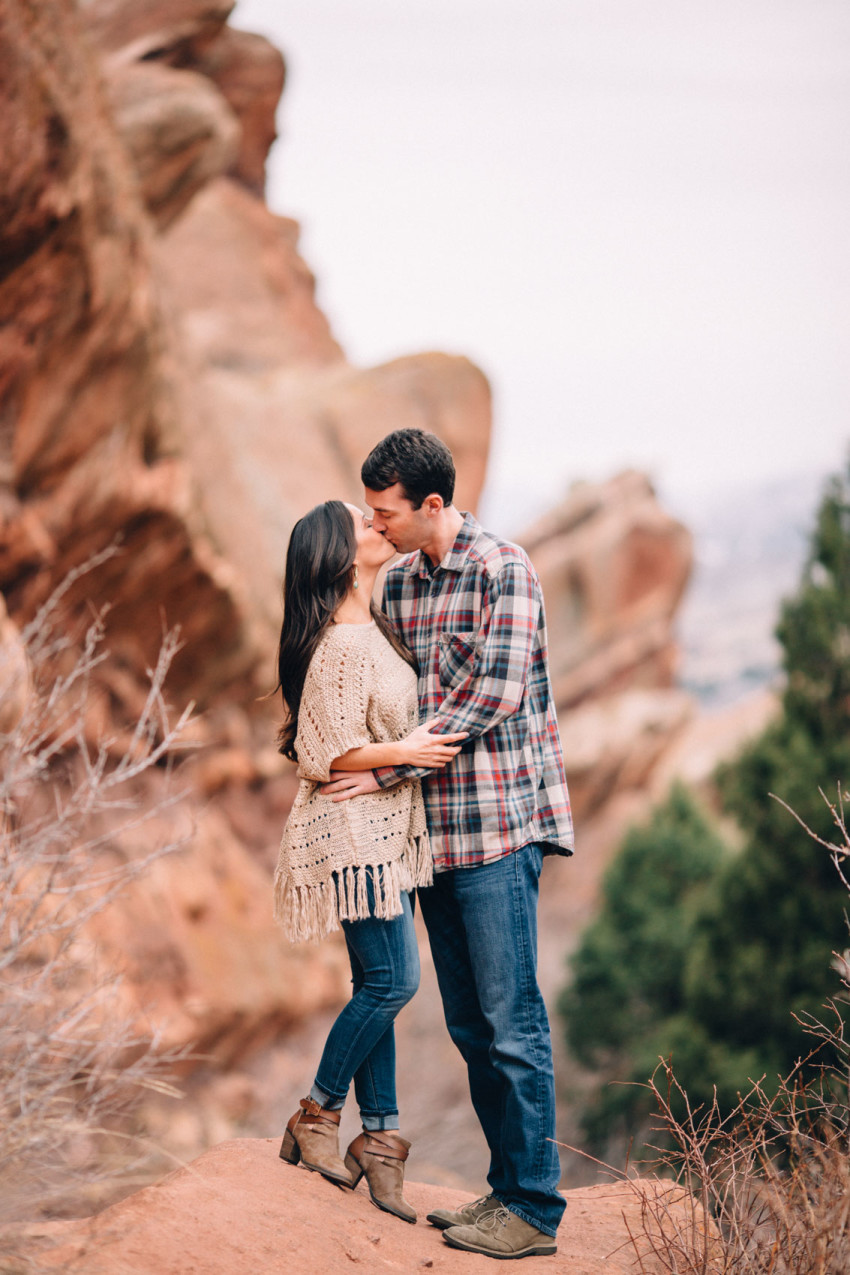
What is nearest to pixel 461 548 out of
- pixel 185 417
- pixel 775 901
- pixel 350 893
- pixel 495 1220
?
pixel 350 893

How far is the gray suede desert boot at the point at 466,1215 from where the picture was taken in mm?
3145

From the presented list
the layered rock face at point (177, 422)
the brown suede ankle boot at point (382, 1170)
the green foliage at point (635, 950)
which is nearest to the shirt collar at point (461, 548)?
the layered rock face at point (177, 422)

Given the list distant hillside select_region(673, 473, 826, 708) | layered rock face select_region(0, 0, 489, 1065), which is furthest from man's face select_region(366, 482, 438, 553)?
distant hillside select_region(673, 473, 826, 708)

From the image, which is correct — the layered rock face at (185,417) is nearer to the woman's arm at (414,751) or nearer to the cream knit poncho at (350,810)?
the cream knit poncho at (350,810)

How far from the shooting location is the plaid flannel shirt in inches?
117

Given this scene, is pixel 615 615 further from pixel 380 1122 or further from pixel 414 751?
pixel 414 751

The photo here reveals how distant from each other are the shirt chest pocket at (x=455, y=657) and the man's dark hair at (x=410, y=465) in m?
0.39

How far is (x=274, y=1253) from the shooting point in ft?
9.14

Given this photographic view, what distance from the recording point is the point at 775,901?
10766 millimetres

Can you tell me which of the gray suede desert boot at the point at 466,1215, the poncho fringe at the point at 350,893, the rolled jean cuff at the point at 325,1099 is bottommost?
the gray suede desert boot at the point at 466,1215

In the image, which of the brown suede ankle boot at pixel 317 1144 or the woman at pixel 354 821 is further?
the brown suede ankle boot at pixel 317 1144

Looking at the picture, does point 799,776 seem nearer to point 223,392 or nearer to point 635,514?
point 223,392

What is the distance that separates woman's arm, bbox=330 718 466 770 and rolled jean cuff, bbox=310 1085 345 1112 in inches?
38.6

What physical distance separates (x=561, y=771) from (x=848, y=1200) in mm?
1280
